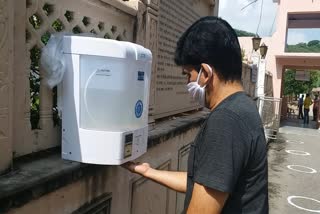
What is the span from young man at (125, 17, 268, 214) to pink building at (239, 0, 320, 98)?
48.9 feet

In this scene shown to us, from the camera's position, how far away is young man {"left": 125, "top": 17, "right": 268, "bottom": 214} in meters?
1.45

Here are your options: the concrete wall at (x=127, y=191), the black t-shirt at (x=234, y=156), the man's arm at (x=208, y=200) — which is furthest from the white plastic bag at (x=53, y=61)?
the man's arm at (x=208, y=200)

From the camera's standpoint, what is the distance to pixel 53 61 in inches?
73.8

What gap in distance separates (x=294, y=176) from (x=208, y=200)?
756 centimetres

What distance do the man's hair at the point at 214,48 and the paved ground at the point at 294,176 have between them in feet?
16.5

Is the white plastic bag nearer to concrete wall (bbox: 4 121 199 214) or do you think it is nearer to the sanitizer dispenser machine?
the sanitizer dispenser machine

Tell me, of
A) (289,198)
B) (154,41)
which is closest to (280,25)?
(289,198)

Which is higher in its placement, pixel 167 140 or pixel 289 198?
pixel 167 140

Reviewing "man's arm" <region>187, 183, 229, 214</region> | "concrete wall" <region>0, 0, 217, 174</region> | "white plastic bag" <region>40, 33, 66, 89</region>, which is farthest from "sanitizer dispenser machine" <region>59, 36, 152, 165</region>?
"man's arm" <region>187, 183, 229, 214</region>

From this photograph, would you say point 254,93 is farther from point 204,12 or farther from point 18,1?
point 18,1

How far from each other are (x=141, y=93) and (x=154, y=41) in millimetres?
1332

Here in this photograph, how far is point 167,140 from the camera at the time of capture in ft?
11.6

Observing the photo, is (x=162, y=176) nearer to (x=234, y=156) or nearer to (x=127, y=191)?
(x=127, y=191)

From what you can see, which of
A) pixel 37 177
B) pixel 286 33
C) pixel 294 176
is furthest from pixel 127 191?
pixel 286 33
